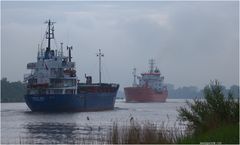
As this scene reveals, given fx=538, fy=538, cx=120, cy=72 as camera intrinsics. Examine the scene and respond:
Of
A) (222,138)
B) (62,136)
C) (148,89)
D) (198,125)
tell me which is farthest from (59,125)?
(148,89)

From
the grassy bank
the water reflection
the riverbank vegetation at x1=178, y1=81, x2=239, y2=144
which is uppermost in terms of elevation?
the riverbank vegetation at x1=178, y1=81, x2=239, y2=144

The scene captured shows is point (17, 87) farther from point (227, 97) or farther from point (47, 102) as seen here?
point (227, 97)

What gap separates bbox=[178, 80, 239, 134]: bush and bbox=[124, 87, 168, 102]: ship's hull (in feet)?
345

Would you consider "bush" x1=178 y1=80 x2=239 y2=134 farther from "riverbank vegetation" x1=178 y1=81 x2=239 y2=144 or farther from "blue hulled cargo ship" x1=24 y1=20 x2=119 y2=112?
"blue hulled cargo ship" x1=24 y1=20 x2=119 y2=112

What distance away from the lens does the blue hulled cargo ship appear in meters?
70.2

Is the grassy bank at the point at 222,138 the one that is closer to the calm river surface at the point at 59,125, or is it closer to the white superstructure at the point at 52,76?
the calm river surface at the point at 59,125

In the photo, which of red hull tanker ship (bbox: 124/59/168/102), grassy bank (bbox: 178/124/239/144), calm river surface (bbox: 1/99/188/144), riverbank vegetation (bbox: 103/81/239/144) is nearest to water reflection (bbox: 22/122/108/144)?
calm river surface (bbox: 1/99/188/144)

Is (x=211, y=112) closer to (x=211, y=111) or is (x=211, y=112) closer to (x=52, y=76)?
(x=211, y=111)

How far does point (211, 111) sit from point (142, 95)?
356 feet

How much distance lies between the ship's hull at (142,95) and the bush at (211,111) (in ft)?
345

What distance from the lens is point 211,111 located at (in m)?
17.8

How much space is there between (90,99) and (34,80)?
8.29m

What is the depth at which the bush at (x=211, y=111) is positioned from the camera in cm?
1723

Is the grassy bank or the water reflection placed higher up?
the grassy bank
